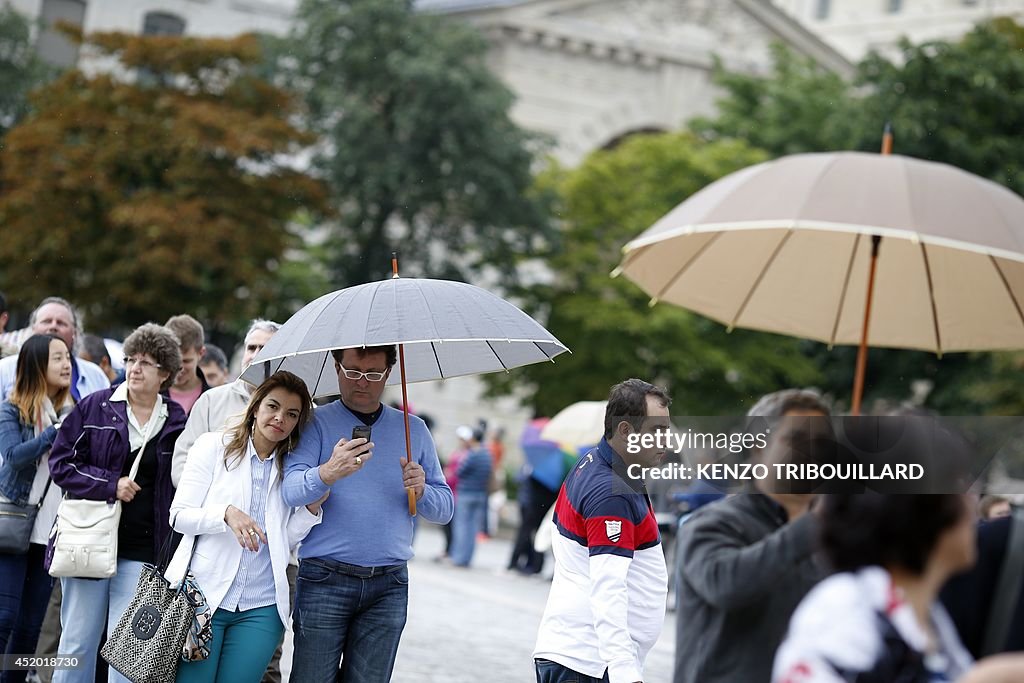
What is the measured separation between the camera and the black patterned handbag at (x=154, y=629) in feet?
20.6

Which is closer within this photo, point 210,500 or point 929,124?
point 210,500

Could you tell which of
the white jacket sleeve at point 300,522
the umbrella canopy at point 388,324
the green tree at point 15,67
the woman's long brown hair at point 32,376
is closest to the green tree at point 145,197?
the green tree at point 15,67

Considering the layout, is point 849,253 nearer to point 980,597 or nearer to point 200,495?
point 200,495

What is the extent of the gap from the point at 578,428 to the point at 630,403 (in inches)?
451

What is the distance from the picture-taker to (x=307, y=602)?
20.6ft

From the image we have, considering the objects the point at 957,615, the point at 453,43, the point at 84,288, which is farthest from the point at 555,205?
the point at 957,615

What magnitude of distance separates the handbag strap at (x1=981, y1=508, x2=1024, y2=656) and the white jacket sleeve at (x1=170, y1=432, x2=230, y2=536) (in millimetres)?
3476

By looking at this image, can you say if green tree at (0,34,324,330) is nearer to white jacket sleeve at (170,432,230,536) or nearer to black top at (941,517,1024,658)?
white jacket sleeve at (170,432,230,536)

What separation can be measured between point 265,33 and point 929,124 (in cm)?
1653

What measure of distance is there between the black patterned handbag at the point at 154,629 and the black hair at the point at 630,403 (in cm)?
191

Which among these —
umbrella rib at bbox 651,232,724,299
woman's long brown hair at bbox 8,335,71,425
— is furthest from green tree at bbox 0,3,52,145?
umbrella rib at bbox 651,232,724,299

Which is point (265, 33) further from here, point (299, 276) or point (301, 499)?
point (301, 499)
